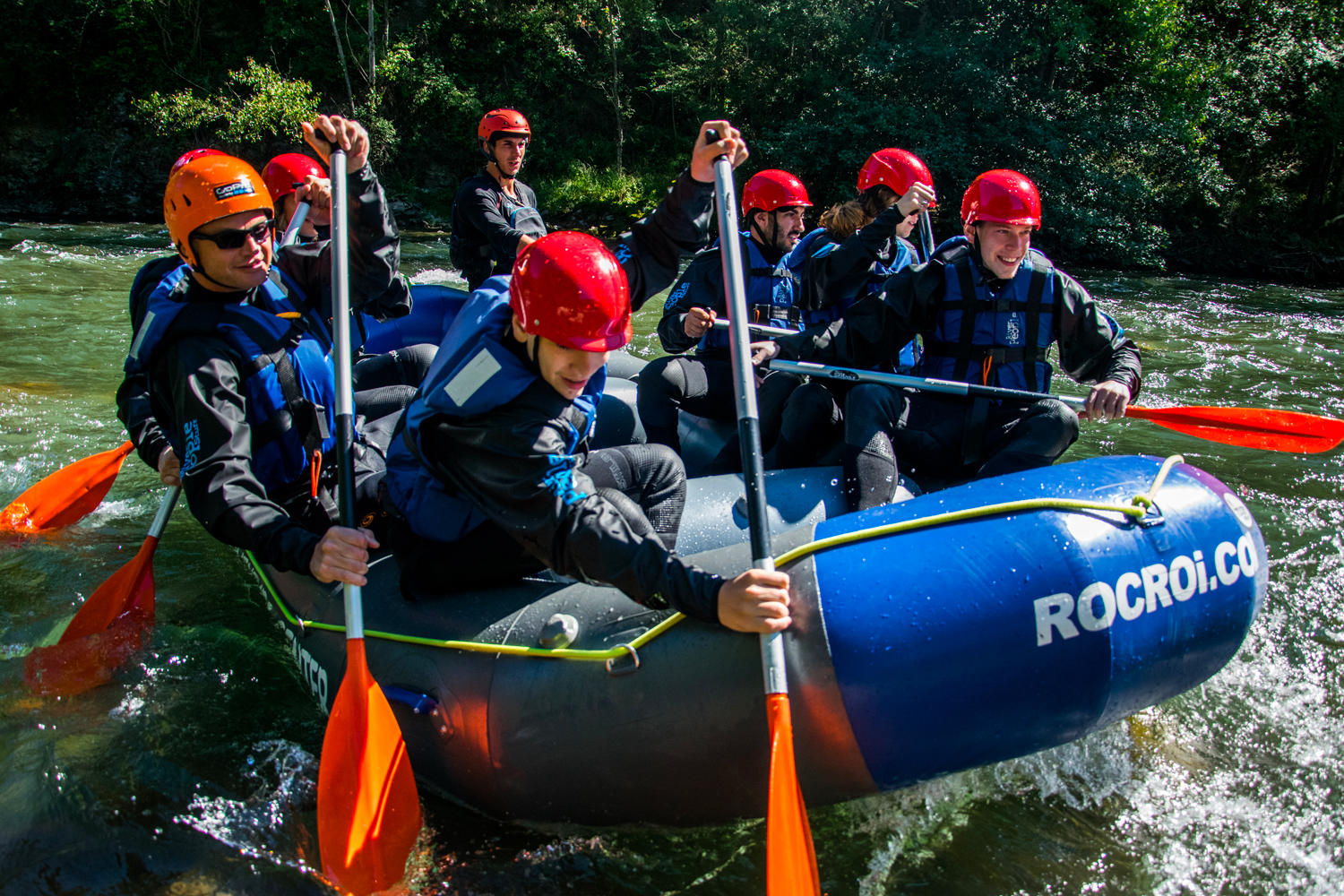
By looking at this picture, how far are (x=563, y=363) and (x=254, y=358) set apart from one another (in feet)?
3.55

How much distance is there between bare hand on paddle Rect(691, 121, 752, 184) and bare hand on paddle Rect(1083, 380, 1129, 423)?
1.48 m

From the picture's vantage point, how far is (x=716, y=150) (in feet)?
9.11

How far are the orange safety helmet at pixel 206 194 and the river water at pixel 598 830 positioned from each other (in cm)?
156

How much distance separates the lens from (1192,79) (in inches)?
583

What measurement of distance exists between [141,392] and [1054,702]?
3152 millimetres

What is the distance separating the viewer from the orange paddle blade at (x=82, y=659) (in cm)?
330

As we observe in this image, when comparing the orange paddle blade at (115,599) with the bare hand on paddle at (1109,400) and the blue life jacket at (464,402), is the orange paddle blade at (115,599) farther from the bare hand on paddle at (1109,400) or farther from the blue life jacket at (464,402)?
the bare hand on paddle at (1109,400)

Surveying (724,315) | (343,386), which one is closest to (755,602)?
(343,386)

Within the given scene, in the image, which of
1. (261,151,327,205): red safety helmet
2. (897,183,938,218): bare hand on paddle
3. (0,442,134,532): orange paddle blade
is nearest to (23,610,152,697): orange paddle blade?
(0,442,134,532): orange paddle blade

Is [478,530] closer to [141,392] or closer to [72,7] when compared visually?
[141,392]

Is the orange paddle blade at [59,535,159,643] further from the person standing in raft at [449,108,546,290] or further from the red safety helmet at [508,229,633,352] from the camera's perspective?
the person standing in raft at [449,108,546,290]

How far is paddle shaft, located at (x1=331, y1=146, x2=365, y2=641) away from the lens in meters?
2.54

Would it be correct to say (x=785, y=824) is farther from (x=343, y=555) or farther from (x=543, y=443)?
(x=343, y=555)

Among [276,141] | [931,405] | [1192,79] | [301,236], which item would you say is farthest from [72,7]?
[931,405]
